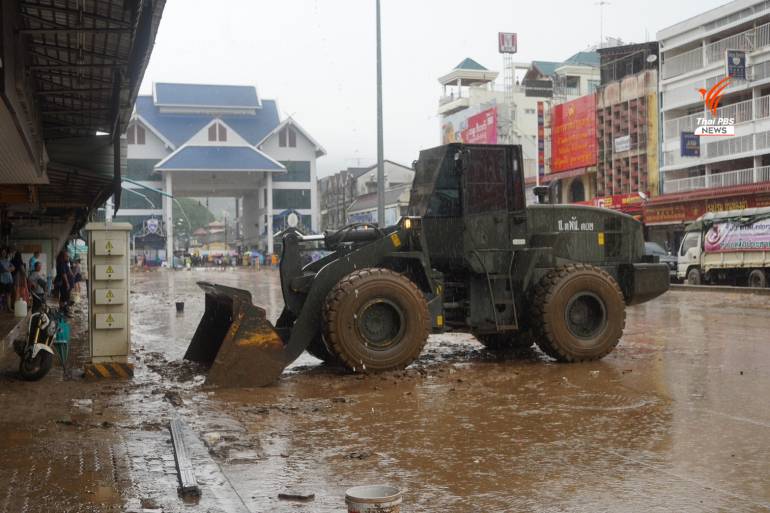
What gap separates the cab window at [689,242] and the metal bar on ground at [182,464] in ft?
92.9

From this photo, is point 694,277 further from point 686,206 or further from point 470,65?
point 470,65

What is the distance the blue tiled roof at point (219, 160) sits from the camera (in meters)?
77.7

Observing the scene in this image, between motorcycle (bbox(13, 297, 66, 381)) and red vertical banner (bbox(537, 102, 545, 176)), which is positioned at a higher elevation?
red vertical banner (bbox(537, 102, 545, 176))

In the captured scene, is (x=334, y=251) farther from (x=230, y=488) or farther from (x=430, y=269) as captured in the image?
(x=230, y=488)

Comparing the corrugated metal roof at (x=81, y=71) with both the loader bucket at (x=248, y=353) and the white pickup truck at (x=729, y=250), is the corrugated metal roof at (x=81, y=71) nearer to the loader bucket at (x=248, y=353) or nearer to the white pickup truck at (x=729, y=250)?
the loader bucket at (x=248, y=353)

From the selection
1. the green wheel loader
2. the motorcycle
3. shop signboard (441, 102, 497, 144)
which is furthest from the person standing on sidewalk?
shop signboard (441, 102, 497, 144)

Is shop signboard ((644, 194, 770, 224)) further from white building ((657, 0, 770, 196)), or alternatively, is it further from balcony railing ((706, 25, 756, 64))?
balcony railing ((706, 25, 756, 64))

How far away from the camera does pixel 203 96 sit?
87.2m

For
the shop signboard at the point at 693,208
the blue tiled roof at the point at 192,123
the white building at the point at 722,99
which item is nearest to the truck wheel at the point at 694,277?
the shop signboard at the point at 693,208

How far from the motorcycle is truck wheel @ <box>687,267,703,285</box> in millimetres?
26547

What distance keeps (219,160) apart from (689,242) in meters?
53.3

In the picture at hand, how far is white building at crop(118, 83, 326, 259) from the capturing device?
7919 centimetres

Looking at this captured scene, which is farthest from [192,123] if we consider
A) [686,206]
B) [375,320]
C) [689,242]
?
[375,320]

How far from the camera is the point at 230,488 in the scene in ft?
17.8
